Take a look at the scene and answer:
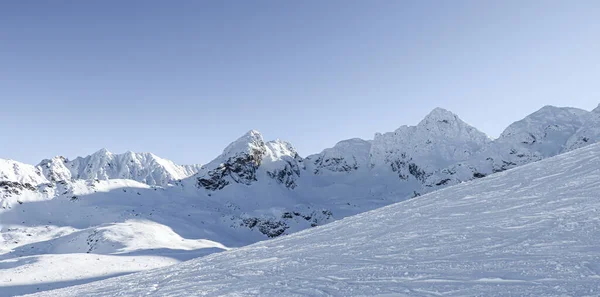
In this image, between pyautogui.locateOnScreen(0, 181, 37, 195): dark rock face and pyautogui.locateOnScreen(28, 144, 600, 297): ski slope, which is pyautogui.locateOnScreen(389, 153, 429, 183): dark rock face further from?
pyautogui.locateOnScreen(28, 144, 600, 297): ski slope

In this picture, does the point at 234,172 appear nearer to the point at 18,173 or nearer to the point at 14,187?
the point at 18,173

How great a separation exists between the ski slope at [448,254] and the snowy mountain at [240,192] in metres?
21.4

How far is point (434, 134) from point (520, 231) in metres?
147

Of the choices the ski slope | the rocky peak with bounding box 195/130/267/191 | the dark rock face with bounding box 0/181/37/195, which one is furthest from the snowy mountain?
the ski slope

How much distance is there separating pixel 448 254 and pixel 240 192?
91209 millimetres

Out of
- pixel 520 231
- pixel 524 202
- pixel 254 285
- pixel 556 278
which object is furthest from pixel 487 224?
pixel 254 285

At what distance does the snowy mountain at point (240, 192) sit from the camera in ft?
141

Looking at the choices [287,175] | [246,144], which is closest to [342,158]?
[287,175]

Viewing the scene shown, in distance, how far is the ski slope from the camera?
260 inches

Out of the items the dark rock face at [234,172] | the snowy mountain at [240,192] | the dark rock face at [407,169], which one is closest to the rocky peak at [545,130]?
the snowy mountain at [240,192]

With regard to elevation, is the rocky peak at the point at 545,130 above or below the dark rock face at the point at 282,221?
above

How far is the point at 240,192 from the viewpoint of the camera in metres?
97.2

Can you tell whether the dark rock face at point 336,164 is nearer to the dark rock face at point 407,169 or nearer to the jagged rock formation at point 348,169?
the jagged rock formation at point 348,169

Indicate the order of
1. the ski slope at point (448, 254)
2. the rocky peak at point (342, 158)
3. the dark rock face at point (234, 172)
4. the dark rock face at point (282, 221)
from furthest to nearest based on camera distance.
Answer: the rocky peak at point (342, 158), the dark rock face at point (234, 172), the dark rock face at point (282, 221), the ski slope at point (448, 254)
